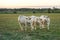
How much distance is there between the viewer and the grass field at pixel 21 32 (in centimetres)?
163

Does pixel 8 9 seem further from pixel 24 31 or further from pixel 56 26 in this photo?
pixel 56 26

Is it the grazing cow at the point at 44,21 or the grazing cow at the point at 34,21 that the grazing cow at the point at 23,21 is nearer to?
the grazing cow at the point at 34,21

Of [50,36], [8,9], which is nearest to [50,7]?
[50,36]

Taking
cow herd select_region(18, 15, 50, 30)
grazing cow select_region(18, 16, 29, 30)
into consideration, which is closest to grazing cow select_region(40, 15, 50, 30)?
cow herd select_region(18, 15, 50, 30)

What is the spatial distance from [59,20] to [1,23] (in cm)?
60

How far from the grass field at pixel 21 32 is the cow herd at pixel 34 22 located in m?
0.04

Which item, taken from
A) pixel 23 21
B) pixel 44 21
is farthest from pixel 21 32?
pixel 44 21

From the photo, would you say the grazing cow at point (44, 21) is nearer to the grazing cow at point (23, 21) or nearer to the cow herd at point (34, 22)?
the cow herd at point (34, 22)

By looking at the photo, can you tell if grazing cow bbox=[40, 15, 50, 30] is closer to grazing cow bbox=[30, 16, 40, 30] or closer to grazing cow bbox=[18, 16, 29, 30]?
grazing cow bbox=[30, 16, 40, 30]

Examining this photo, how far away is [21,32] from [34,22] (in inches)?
6.7

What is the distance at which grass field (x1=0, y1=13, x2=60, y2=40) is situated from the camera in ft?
5.35

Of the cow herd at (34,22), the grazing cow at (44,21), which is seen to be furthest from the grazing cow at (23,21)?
the grazing cow at (44,21)

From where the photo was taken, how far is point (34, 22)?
5.70ft

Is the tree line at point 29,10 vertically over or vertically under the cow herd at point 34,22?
over
